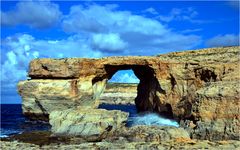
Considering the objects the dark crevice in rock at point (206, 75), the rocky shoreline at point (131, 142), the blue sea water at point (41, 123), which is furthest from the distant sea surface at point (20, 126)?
the dark crevice in rock at point (206, 75)

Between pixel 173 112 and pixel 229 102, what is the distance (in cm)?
1684

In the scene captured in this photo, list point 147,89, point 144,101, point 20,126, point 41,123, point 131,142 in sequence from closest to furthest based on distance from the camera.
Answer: point 131,142
point 20,126
point 41,123
point 147,89
point 144,101

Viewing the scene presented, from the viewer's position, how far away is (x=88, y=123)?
3612cm

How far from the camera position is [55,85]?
52.8m

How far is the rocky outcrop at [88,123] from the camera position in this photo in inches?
1394

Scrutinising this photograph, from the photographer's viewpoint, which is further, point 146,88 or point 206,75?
point 146,88

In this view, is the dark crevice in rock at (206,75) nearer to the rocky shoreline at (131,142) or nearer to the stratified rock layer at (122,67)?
the stratified rock layer at (122,67)

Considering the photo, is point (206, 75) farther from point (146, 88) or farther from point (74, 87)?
point (146, 88)

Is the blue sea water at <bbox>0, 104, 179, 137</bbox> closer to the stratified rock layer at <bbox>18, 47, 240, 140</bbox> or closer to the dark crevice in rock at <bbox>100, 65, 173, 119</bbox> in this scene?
the dark crevice in rock at <bbox>100, 65, 173, 119</bbox>

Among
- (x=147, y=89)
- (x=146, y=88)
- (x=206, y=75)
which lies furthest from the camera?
(x=146, y=88)

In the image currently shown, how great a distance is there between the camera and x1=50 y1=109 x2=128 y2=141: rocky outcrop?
3541 cm

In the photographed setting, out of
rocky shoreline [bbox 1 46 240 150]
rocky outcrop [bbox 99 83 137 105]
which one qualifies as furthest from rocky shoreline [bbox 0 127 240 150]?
rocky outcrop [bbox 99 83 137 105]

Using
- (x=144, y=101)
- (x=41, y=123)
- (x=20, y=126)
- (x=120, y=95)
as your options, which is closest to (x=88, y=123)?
(x=20, y=126)

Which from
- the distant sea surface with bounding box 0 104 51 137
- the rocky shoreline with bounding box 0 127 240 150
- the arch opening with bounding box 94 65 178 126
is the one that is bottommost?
the distant sea surface with bounding box 0 104 51 137
